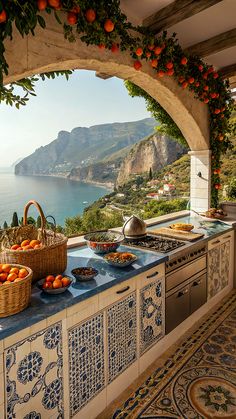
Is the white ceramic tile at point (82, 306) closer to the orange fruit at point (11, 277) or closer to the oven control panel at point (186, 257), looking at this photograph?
the orange fruit at point (11, 277)

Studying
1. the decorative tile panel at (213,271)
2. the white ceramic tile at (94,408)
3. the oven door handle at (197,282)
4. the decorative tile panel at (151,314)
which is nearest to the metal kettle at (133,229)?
the decorative tile panel at (151,314)

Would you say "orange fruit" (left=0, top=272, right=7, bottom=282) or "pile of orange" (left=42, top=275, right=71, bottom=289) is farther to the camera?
"pile of orange" (left=42, top=275, right=71, bottom=289)

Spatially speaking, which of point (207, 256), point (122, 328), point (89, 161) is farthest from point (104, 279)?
point (89, 161)

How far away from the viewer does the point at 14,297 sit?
51.2 inches

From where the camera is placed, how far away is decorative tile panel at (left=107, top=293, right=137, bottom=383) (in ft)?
5.96

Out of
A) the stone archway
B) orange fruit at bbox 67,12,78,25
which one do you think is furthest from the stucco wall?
orange fruit at bbox 67,12,78,25

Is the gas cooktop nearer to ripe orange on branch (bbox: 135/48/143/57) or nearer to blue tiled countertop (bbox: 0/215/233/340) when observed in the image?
blue tiled countertop (bbox: 0/215/233/340)

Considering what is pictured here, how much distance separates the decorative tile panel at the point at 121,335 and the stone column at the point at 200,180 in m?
2.57

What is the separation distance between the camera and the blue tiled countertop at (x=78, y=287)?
128 centimetres

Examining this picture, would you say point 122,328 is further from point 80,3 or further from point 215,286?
point 80,3

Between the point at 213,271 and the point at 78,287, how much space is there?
1.99m

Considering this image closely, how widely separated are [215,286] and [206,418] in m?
1.60

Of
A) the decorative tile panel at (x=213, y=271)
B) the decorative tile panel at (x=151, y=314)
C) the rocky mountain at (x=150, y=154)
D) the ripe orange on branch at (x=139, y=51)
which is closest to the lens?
the decorative tile panel at (x=151, y=314)

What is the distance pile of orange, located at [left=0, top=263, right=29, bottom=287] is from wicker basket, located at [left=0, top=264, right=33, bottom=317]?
0.03 metres
